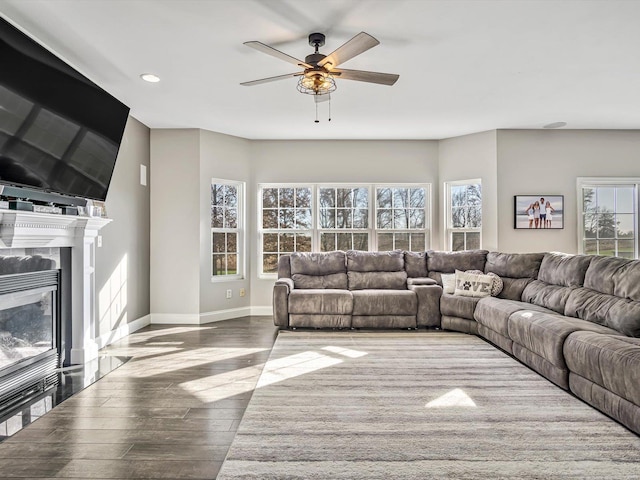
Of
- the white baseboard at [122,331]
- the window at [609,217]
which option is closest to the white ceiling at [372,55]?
the window at [609,217]

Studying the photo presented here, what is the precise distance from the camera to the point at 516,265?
16.2ft

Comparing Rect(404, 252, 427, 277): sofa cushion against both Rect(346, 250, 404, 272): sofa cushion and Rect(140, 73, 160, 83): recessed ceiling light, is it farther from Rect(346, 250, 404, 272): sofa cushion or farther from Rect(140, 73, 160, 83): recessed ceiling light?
Rect(140, 73, 160, 83): recessed ceiling light

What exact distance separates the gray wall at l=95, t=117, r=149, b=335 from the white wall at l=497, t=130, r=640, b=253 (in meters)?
4.81

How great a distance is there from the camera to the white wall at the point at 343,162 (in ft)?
20.5

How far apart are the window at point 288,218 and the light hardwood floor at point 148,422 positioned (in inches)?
95.8

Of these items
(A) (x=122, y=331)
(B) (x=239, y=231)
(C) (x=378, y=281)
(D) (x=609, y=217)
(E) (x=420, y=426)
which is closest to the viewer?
(E) (x=420, y=426)

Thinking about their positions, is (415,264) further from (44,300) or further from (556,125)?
(44,300)

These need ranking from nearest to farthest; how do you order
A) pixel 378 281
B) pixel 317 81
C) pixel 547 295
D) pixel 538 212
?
pixel 317 81
pixel 547 295
pixel 378 281
pixel 538 212

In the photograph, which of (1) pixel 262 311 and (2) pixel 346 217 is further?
(2) pixel 346 217

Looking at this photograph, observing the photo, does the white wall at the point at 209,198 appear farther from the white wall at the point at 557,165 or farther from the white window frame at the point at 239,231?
the white wall at the point at 557,165

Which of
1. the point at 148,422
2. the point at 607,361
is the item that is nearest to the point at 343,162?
the point at 607,361

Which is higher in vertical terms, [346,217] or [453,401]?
[346,217]

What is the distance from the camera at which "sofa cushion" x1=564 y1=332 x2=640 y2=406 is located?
2316mm

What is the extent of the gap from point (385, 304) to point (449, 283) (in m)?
0.87
